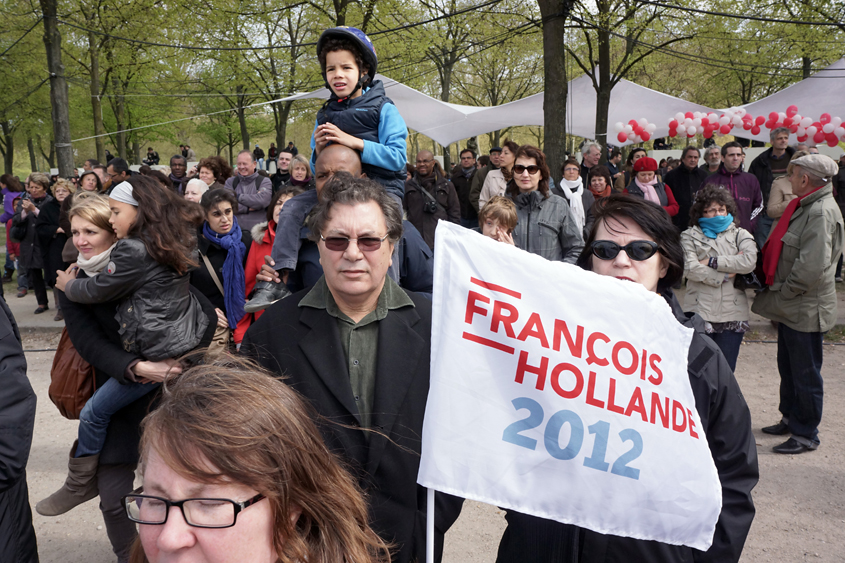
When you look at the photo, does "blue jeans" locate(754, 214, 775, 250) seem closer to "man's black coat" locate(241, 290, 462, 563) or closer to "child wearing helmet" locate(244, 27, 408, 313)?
"child wearing helmet" locate(244, 27, 408, 313)

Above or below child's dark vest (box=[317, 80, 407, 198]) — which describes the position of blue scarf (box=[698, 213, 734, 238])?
below

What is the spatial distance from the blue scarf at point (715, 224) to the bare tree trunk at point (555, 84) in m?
5.31

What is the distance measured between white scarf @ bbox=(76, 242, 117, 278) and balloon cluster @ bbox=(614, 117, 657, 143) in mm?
13290

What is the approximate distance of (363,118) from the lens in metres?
3.23

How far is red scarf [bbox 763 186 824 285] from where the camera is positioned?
16.4 ft

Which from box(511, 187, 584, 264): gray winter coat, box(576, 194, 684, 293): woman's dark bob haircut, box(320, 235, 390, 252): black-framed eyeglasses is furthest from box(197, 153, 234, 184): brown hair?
box(576, 194, 684, 293): woman's dark bob haircut

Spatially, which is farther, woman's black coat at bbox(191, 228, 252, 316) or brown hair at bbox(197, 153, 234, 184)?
brown hair at bbox(197, 153, 234, 184)

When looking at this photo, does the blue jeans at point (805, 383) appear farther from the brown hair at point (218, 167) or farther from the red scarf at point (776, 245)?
the brown hair at point (218, 167)

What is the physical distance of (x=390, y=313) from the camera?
223 cm

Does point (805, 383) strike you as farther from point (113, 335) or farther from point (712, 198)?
point (113, 335)

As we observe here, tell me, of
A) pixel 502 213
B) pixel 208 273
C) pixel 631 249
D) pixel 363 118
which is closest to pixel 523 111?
pixel 502 213

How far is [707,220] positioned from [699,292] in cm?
64

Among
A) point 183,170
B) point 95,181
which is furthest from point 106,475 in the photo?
point 183,170

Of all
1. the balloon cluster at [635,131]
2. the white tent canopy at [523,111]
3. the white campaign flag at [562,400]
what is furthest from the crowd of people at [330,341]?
the white tent canopy at [523,111]
